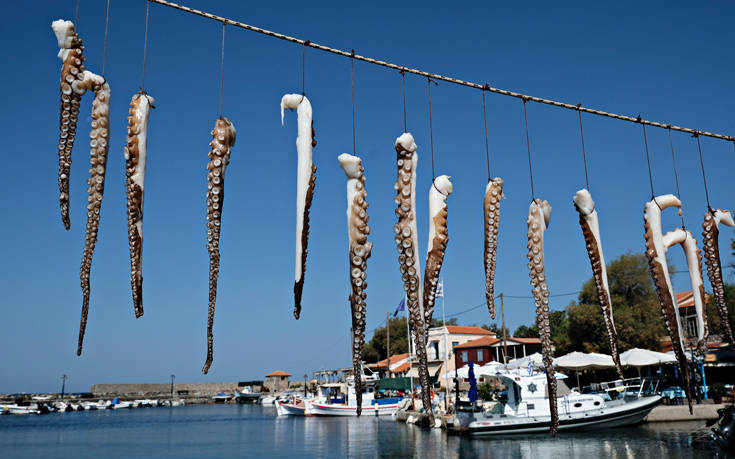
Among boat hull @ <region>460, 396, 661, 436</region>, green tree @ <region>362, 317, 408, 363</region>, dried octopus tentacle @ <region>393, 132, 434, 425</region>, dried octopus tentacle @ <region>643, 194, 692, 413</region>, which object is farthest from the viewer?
green tree @ <region>362, 317, 408, 363</region>

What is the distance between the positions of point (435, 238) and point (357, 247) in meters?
0.98

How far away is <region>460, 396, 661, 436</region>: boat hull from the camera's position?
24578 mm

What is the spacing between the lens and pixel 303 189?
4.91 m

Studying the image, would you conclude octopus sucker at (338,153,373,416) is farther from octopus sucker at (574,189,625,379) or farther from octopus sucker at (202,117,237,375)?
octopus sucker at (574,189,625,379)

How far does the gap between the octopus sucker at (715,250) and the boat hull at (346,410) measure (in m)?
37.8

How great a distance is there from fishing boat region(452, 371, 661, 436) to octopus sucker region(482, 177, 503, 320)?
20014 mm

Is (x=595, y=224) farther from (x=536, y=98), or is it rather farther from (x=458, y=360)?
(x=458, y=360)

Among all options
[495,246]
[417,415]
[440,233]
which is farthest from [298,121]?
[417,415]

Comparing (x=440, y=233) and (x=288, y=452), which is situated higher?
(x=440, y=233)

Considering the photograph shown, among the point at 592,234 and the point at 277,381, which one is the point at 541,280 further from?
the point at 277,381

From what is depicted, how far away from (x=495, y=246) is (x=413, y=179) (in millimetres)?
1294

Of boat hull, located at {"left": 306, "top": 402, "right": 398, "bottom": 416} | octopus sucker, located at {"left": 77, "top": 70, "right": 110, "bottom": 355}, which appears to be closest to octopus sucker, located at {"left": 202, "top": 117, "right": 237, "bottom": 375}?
octopus sucker, located at {"left": 77, "top": 70, "right": 110, "bottom": 355}

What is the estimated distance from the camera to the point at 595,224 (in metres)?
7.09

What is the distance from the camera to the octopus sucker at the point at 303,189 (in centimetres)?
483
